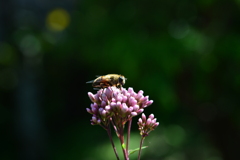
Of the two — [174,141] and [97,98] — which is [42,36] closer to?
[174,141]

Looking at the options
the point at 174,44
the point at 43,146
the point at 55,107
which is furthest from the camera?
the point at 55,107

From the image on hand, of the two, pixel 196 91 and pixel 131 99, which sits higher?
pixel 131 99

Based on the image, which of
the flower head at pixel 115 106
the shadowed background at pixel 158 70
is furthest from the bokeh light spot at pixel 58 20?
the flower head at pixel 115 106

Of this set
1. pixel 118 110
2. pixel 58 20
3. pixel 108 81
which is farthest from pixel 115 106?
pixel 58 20

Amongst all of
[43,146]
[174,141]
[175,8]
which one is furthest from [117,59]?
[43,146]

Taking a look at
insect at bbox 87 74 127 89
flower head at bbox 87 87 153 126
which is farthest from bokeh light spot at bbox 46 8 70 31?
flower head at bbox 87 87 153 126

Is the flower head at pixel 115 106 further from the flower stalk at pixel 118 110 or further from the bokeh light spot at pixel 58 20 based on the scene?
the bokeh light spot at pixel 58 20
